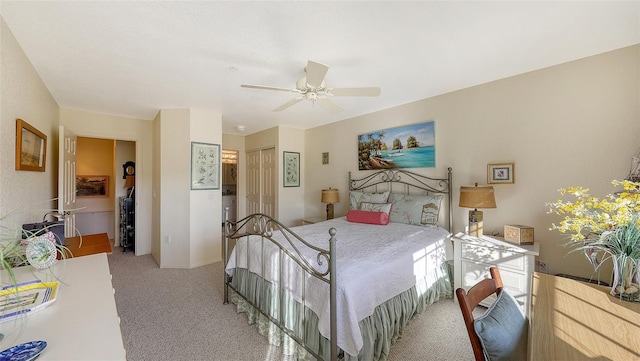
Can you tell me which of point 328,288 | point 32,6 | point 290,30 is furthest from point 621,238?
point 32,6

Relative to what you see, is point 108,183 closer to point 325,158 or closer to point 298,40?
point 325,158

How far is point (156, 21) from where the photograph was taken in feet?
5.58

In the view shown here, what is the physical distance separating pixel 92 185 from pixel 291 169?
4.48 m

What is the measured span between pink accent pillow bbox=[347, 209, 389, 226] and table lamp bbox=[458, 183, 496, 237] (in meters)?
0.92

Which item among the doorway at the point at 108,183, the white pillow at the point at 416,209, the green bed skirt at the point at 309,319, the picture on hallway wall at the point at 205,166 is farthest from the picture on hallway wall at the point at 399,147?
the doorway at the point at 108,183

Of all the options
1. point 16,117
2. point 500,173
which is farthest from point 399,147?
point 16,117

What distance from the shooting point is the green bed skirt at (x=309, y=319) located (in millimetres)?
1726

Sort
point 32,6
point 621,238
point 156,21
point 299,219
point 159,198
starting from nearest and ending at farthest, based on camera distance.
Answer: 1. point 621,238
2. point 32,6
3. point 156,21
4. point 159,198
5. point 299,219

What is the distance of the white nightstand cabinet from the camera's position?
7.38 ft

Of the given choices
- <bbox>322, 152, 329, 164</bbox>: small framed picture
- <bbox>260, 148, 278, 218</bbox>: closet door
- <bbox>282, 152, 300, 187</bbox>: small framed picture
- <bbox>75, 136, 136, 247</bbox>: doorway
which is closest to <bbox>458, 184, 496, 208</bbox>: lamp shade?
<bbox>322, 152, 329, 164</bbox>: small framed picture

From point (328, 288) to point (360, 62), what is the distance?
197cm

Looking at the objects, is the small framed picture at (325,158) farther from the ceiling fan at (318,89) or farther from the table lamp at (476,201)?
the table lamp at (476,201)

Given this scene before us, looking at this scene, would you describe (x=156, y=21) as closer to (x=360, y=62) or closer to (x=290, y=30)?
(x=290, y=30)

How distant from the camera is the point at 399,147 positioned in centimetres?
365
